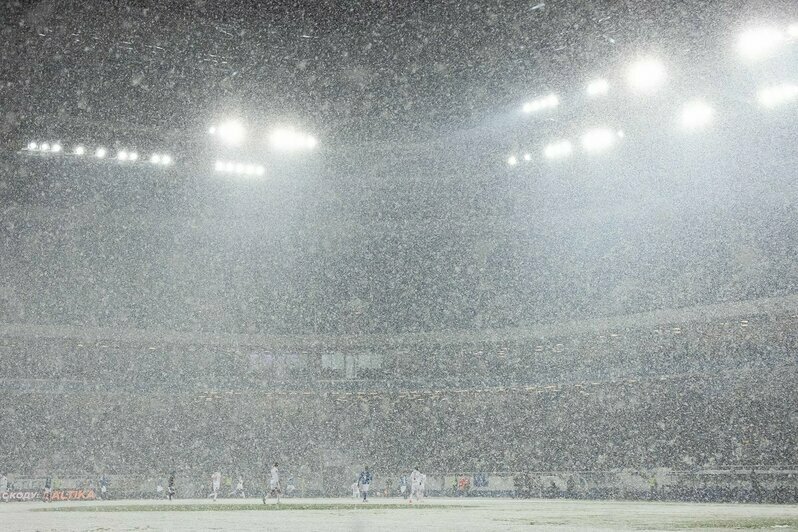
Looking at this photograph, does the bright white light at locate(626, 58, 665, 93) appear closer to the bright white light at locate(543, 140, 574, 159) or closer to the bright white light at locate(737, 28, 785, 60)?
the bright white light at locate(737, 28, 785, 60)

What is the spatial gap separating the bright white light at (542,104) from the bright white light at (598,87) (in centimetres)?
178

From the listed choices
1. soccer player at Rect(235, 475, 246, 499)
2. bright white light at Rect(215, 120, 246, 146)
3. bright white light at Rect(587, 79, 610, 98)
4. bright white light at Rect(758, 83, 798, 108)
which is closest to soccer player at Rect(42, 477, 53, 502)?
soccer player at Rect(235, 475, 246, 499)

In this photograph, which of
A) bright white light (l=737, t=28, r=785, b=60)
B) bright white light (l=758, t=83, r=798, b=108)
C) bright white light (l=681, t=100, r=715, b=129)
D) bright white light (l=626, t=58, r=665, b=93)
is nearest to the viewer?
bright white light (l=737, t=28, r=785, b=60)

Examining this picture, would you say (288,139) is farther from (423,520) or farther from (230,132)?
(423,520)

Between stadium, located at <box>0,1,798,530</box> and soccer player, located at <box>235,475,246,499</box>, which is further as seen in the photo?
soccer player, located at <box>235,475,246,499</box>

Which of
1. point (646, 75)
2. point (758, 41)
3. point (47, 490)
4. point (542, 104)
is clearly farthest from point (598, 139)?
point (47, 490)

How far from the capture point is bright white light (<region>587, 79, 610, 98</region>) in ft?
96.0

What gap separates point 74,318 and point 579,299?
2651 cm

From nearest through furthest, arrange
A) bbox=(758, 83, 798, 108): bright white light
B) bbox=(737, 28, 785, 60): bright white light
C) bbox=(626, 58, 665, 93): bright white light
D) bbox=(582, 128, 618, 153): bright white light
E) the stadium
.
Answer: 1. bbox=(737, 28, 785, 60): bright white light
2. the stadium
3. bbox=(758, 83, 798, 108): bright white light
4. bbox=(626, 58, 665, 93): bright white light
5. bbox=(582, 128, 618, 153): bright white light

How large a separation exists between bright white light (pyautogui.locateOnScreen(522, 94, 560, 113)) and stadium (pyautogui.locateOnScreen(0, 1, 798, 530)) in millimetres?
151

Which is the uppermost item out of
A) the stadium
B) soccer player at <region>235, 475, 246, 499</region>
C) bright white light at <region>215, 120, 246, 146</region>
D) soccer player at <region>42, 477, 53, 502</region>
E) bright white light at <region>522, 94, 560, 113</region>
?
bright white light at <region>215, 120, 246, 146</region>

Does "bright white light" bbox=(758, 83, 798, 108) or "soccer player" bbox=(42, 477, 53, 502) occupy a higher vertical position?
"bright white light" bbox=(758, 83, 798, 108)

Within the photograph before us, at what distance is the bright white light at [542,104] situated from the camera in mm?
31344

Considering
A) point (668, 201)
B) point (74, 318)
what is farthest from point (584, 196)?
point (74, 318)
